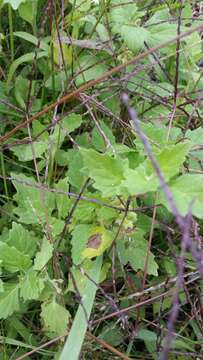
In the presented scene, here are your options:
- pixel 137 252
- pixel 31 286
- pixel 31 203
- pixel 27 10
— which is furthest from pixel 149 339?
pixel 27 10

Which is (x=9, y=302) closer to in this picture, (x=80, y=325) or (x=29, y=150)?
(x=80, y=325)

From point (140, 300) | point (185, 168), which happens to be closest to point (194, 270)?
point (140, 300)

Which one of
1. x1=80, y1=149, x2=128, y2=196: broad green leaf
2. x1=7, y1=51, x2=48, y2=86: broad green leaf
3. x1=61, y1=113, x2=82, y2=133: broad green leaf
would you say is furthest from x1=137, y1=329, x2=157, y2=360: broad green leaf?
x1=7, y1=51, x2=48, y2=86: broad green leaf

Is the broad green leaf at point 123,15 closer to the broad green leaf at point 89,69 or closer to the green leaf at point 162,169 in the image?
the broad green leaf at point 89,69

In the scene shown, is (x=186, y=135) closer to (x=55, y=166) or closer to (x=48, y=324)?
(x=55, y=166)

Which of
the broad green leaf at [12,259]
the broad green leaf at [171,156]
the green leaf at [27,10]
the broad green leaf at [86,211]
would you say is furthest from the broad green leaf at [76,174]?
the green leaf at [27,10]

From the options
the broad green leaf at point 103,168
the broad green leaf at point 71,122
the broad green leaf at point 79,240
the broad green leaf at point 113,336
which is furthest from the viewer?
the broad green leaf at point 71,122
